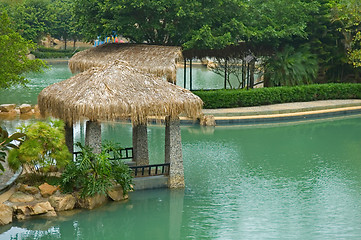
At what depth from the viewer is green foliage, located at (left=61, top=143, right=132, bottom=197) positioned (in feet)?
48.2

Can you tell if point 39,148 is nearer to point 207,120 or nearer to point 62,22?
point 207,120

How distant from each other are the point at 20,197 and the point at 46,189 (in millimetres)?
660

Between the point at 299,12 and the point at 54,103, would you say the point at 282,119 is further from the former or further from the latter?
the point at 54,103

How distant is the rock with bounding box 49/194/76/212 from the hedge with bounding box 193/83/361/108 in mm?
14431

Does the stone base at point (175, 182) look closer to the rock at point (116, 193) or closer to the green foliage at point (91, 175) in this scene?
the rock at point (116, 193)

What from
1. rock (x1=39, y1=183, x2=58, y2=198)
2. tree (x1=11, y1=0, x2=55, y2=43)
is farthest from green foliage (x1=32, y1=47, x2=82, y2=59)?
rock (x1=39, y1=183, x2=58, y2=198)

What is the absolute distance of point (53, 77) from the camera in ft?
155

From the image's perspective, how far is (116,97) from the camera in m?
15.2

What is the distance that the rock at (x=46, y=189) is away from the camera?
14.8m

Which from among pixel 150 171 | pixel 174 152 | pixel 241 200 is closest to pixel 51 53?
pixel 150 171

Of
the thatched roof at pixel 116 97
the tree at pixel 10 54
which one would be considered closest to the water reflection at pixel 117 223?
the thatched roof at pixel 116 97

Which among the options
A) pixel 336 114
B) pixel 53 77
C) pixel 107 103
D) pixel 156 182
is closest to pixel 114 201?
pixel 156 182

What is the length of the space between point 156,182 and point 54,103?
3.52m

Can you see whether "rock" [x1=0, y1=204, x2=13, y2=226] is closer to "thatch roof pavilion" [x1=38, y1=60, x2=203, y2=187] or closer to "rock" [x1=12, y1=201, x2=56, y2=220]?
"rock" [x1=12, y1=201, x2=56, y2=220]
